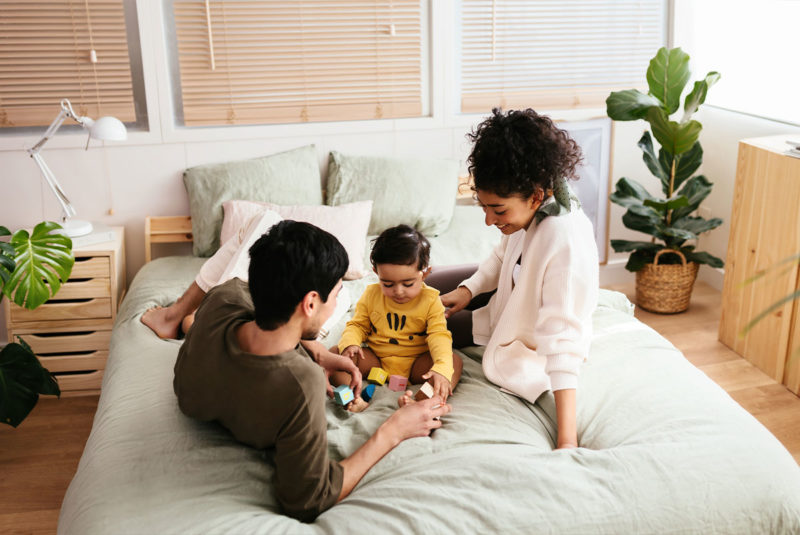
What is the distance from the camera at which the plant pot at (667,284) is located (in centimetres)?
350

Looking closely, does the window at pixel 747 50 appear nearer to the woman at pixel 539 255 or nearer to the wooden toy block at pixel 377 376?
the woman at pixel 539 255

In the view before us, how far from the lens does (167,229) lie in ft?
10.9

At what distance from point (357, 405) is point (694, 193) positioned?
2.27 m

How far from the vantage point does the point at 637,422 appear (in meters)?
1.80

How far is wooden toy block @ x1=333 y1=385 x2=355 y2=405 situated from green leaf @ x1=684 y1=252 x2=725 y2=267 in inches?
87.4

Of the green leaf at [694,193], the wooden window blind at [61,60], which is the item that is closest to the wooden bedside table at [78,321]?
the wooden window blind at [61,60]

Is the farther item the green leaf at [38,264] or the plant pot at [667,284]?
the plant pot at [667,284]

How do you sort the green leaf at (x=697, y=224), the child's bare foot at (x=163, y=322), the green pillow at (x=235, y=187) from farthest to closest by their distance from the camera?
the green leaf at (x=697, y=224), the green pillow at (x=235, y=187), the child's bare foot at (x=163, y=322)

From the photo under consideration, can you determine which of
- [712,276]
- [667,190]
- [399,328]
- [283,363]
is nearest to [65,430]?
[399,328]

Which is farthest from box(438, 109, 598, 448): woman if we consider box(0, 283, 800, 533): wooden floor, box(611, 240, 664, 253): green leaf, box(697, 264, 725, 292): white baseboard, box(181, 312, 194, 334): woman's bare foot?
box(697, 264, 725, 292): white baseboard

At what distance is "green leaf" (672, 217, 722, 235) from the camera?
3.40m

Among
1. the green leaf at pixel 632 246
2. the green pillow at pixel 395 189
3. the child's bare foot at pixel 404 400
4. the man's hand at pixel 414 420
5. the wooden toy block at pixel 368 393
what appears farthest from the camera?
the green leaf at pixel 632 246

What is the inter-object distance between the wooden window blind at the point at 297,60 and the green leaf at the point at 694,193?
52.4 inches

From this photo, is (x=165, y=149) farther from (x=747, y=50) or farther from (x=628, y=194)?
(x=747, y=50)
